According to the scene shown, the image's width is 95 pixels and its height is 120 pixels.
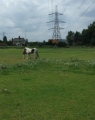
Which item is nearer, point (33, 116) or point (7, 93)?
point (33, 116)

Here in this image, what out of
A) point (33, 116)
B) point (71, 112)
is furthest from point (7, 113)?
point (71, 112)

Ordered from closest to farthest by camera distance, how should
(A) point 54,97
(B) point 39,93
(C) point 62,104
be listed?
(C) point 62,104 < (A) point 54,97 < (B) point 39,93

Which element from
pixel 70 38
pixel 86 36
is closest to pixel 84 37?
pixel 86 36

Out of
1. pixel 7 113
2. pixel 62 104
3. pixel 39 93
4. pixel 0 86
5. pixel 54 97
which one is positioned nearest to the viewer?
pixel 7 113

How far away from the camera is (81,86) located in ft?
40.3

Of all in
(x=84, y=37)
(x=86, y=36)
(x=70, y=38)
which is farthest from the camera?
(x=70, y=38)

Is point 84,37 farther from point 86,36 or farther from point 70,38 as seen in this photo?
point 70,38

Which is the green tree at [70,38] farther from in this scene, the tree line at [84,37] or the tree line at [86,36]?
the tree line at [86,36]

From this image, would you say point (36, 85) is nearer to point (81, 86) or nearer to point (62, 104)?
point (81, 86)

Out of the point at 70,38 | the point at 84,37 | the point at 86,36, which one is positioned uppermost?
the point at 86,36

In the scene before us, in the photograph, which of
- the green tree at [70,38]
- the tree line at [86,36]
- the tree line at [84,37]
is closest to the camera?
the tree line at [84,37]

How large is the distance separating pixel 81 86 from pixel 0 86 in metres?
3.77

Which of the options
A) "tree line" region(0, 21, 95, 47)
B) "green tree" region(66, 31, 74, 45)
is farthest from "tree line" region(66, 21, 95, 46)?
"green tree" region(66, 31, 74, 45)

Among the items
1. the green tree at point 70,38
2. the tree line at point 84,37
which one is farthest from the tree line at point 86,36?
the green tree at point 70,38
